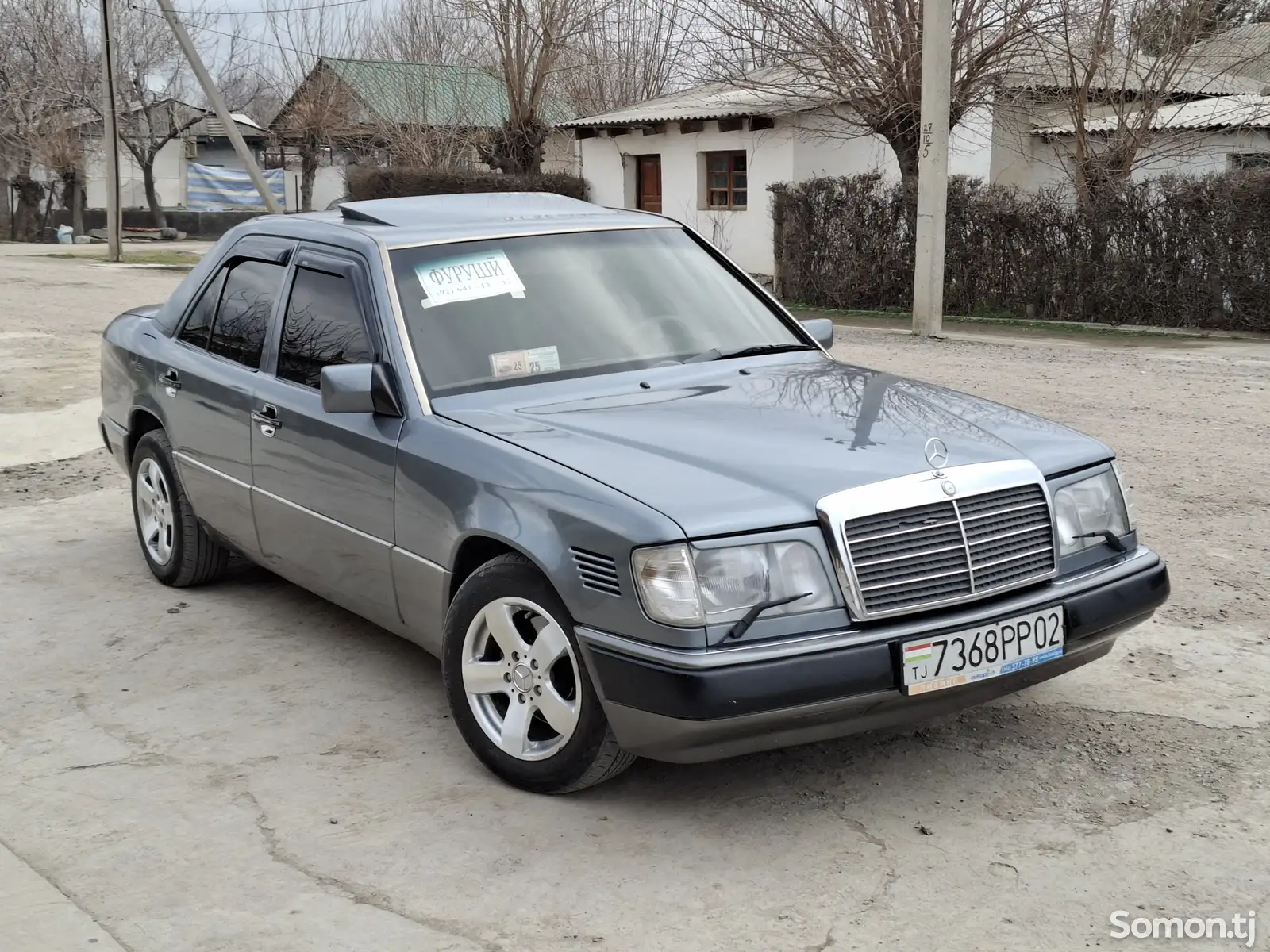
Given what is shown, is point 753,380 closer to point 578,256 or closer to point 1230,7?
point 578,256

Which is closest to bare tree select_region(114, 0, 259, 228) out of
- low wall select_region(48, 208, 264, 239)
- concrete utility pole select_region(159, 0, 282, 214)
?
low wall select_region(48, 208, 264, 239)

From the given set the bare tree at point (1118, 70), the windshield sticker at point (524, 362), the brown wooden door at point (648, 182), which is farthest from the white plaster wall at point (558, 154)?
the windshield sticker at point (524, 362)

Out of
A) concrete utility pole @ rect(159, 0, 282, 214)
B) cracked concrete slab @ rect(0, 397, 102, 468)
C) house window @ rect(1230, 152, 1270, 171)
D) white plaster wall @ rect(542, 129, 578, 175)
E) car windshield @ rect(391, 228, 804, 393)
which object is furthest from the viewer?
white plaster wall @ rect(542, 129, 578, 175)

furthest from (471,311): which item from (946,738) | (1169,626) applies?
(1169,626)

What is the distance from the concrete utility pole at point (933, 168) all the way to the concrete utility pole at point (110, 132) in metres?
20.5

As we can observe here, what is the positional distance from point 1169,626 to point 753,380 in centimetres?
193

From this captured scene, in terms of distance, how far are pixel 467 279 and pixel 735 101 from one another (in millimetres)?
23117

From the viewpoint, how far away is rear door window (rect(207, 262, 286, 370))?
538 centimetres

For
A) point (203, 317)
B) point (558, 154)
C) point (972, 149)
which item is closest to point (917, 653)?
point (203, 317)

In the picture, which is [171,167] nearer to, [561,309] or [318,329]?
[318,329]

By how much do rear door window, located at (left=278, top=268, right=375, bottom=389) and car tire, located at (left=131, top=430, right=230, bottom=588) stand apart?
1.13 m

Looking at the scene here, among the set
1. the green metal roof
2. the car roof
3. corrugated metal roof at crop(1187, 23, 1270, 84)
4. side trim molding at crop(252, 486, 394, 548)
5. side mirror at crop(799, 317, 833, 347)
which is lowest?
side trim molding at crop(252, 486, 394, 548)

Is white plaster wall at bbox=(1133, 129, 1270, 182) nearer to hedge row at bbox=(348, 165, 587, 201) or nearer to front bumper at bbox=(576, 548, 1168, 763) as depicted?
hedge row at bbox=(348, 165, 587, 201)

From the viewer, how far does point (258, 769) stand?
423cm
